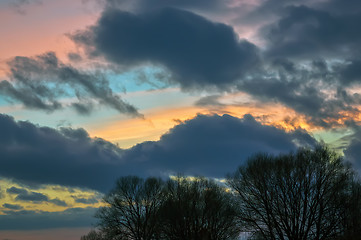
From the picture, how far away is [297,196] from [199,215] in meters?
25.9

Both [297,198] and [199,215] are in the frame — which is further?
[199,215]

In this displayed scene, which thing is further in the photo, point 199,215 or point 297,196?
point 199,215

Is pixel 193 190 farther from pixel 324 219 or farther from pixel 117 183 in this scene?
pixel 324 219

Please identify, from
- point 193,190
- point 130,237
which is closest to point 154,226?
point 130,237

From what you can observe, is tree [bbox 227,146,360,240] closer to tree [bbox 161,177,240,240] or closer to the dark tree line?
the dark tree line

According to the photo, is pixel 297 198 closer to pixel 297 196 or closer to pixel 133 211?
pixel 297 196

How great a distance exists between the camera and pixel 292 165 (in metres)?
62.0

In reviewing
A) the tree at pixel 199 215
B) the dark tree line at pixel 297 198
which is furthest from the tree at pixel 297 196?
the tree at pixel 199 215

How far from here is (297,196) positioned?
6022cm

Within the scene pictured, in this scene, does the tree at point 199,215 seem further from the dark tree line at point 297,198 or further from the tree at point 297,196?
the tree at point 297,196

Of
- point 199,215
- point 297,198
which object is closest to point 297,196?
point 297,198

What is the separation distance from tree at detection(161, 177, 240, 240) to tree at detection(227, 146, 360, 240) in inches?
548

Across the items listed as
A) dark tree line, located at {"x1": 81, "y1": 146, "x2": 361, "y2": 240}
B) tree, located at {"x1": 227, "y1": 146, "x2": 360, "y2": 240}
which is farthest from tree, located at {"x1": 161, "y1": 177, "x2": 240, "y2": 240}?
tree, located at {"x1": 227, "y1": 146, "x2": 360, "y2": 240}

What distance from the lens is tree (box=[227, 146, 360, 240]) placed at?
58.8 m
